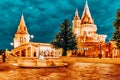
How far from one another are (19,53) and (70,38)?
18.7 meters

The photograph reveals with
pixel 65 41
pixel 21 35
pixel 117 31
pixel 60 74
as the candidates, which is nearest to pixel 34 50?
pixel 65 41

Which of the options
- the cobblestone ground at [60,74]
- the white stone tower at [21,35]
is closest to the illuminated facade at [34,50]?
the white stone tower at [21,35]

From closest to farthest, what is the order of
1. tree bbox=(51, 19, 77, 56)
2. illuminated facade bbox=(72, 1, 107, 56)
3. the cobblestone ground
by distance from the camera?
the cobblestone ground
tree bbox=(51, 19, 77, 56)
illuminated facade bbox=(72, 1, 107, 56)

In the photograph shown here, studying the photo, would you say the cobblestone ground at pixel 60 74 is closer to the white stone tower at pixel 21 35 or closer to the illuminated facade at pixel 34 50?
the illuminated facade at pixel 34 50

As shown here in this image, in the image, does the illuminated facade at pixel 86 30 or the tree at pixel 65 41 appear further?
the illuminated facade at pixel 86 30

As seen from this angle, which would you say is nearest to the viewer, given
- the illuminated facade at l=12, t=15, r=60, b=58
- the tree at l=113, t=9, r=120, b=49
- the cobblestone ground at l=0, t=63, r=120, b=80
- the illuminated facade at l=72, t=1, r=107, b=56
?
the cobblestone ground at l=0, t=63, r=120, b=80

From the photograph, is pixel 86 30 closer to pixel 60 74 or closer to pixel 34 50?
pixel 34 50

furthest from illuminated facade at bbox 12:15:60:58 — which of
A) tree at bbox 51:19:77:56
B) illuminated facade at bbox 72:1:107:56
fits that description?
tree at bbox 51:19:77:56

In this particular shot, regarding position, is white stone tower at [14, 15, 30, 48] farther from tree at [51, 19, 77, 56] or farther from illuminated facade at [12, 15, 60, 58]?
tree at [51, 19, 77, 56]

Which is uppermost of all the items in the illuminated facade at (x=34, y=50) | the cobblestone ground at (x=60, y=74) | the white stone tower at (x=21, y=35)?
the white stone tower at (x=21, y=35)

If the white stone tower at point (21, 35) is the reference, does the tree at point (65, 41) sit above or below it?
below

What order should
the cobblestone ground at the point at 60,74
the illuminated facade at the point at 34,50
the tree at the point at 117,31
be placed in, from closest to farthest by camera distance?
the cobblestone ground at the point at 60,74, the tree at the point at 117,31, the illuminated facade at the point at 34,50

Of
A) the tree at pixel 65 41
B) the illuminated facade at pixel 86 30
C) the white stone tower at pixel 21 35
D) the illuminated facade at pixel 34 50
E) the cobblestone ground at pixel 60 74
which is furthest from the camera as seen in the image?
the white stone tower at pixel 21 35

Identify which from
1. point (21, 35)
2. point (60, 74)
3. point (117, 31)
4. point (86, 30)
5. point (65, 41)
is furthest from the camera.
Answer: point (21, 35)
